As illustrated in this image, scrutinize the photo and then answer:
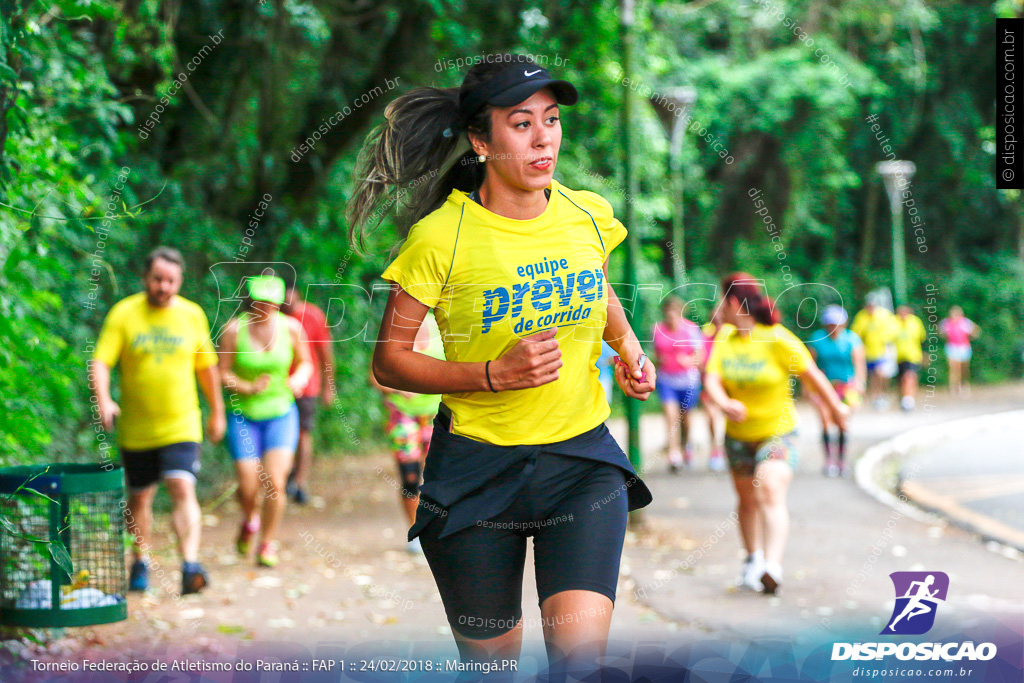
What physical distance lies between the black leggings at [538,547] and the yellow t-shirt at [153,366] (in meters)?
3.55

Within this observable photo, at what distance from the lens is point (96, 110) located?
532 cm

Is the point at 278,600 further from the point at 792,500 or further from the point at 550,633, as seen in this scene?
the point at 792,500

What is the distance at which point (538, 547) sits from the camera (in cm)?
293

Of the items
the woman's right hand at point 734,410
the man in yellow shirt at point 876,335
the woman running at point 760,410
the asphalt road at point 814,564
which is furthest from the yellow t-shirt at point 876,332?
the woman's right hand at point 734,410

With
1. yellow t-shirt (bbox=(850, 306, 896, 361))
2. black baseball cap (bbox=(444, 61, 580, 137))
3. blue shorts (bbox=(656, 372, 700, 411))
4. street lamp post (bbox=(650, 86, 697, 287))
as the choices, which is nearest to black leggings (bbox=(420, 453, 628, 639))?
black baseball cap (bbox=(444, 61, 580, 137))

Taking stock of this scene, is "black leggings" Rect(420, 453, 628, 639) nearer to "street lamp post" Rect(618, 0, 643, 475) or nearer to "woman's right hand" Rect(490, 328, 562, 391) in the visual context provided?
"woman's right hand" Rect(490, 328, 562, 391)

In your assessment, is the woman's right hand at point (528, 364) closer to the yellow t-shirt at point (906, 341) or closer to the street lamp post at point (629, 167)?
the street lamp post at point (629, 167)

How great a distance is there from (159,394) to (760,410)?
11.2ft

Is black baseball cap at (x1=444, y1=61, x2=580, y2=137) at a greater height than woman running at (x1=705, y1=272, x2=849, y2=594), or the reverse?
black baseball cap at (x1=444, y1=61, x2=580, y2=137)

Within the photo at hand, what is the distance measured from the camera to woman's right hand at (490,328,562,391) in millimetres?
2660

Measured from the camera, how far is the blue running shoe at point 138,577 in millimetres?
6164

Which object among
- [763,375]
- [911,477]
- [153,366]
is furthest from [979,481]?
[153,366]

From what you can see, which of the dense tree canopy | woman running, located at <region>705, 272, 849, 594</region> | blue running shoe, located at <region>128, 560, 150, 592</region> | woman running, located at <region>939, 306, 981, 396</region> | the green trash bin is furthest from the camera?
woman running, located at <region>939, 306, 981, 396</region>

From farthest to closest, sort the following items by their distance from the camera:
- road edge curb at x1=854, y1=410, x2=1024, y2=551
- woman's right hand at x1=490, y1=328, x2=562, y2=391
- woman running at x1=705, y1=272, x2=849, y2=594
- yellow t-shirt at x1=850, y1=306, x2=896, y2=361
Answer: yellow t-shirt at x1=850, y1=306, x2=896, y2=361 → road edge curb at x1=854, y1=410, x2=1024, y2=551 → woman running at x1=705, y1=272, x2=849, y2=594 → woman's right hand at x1=490, y1=328, x2=562, y2=391
